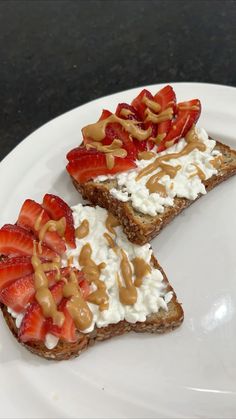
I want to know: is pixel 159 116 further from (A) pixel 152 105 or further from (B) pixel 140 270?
(B) pixel 140 270

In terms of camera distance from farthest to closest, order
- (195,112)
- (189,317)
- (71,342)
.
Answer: (195,112), (189,317), (71,342)

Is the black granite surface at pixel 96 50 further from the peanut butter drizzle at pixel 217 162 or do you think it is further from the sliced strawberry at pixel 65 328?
the sliced strawberry at pixel 65 328

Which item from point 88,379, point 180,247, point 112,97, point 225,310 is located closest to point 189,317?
point 225,310

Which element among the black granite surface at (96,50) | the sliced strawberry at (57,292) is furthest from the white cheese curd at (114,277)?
the black granite surface at (96,50)

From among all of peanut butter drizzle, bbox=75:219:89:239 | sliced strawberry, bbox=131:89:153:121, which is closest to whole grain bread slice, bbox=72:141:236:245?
peanut butter drizzle, bbox=75:219:89:239

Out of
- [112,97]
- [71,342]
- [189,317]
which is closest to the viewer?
[71,342]

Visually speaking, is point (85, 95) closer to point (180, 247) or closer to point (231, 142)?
point (231, 142)
